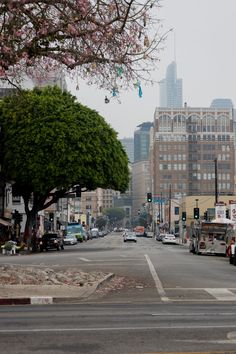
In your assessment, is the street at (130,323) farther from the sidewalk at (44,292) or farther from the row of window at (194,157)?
the row of window at (194,157)

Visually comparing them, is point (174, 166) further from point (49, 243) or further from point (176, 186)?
point (49, 243)

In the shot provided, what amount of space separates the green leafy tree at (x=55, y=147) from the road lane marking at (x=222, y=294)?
32823mm

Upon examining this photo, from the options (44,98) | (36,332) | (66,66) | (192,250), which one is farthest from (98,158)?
(36,332)

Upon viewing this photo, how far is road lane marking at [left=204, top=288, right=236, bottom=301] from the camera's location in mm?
17438

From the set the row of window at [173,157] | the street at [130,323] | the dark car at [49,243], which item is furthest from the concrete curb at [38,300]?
the row of window at [173,157]

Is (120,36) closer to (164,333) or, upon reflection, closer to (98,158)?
(164,333)

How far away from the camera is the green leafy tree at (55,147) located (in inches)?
2044

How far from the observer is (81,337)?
33.3 ft

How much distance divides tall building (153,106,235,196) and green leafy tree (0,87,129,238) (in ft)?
401

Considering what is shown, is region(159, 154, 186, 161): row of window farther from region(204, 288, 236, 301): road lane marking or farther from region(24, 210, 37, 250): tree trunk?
region(204, 288, 236, 301): road lane marking

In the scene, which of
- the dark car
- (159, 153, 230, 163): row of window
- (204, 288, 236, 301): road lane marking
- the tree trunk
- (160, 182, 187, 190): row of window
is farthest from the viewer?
(160, 182, 187, 190): row of window

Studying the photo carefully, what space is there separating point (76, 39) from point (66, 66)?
3.09ft

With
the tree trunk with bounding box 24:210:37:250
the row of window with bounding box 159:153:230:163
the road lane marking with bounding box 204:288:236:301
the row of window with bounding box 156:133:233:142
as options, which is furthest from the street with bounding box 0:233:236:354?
the row of window with bounding box 156:133:233:142

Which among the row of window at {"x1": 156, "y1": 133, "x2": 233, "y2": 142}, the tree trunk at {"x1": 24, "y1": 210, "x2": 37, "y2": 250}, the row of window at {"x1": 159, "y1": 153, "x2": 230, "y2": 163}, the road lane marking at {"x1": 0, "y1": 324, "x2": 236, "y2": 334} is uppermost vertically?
the row of window at {"x1": 156, "y1": 133, "x2": 233, "y2": 142}
